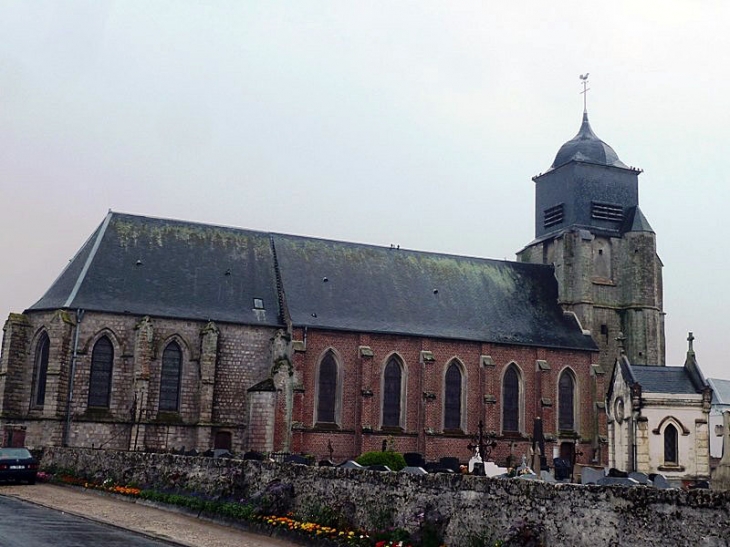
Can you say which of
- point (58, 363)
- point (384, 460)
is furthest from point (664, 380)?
point (58, 363)

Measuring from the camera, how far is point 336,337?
4072cm

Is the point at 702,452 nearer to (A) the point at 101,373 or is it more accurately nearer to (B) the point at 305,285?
(B) the point at 305,285

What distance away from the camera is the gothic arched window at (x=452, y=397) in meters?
42.2

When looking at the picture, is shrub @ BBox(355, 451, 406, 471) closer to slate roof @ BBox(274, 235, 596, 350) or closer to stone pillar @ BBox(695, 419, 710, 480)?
slate roof @ BBox(274, 235, 596, 350)

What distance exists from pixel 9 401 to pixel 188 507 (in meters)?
20.6

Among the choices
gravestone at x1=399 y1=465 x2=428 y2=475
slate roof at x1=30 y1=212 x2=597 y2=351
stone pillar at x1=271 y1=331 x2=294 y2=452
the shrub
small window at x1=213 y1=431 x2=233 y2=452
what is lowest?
the shrub

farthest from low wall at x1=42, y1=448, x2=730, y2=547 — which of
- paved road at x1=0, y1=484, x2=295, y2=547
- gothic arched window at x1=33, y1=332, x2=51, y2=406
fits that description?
gothic arched window at x1=33, y1=332, x2=51, y2=406

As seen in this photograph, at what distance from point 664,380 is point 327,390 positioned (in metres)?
15.6

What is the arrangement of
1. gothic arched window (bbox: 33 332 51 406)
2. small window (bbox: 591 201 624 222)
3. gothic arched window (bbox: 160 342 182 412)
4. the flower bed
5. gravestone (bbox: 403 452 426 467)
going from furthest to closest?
small window (bbox: 591 201 624 222) < gothic arched window (bbox: 160 342 182 412) < gothic arched window (bbox: 33 332 51 406) < gravestone (bbox: 403 452 426 467) < the flower bed

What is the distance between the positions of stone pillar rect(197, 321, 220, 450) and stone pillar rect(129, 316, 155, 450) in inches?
92.2

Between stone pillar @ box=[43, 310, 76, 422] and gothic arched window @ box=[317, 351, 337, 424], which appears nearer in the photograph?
stone pillar @ box=[43, 310, 76, 422]

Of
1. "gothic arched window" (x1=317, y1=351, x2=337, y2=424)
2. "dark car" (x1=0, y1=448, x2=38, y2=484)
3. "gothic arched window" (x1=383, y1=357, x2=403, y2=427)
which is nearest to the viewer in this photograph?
"dark car" (x1=0, y1=448, x2=38, y2=484)

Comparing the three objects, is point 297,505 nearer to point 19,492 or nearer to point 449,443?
point 19,492

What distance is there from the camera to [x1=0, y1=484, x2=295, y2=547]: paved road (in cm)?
A: 1534
